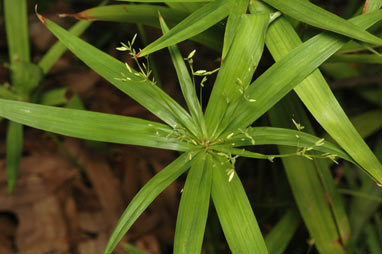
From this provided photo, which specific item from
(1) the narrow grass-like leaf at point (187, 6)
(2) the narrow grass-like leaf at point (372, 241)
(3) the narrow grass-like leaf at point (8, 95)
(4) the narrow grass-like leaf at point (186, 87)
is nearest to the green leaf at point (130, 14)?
(1) the narrow grass-like leaf at point (187, 6)

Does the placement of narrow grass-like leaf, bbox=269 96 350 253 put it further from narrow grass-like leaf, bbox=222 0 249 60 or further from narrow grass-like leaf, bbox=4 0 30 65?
narrow grass-like leaf, bbox=4 0 30 65

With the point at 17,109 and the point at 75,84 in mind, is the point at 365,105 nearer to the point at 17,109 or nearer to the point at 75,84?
the point at 75,84

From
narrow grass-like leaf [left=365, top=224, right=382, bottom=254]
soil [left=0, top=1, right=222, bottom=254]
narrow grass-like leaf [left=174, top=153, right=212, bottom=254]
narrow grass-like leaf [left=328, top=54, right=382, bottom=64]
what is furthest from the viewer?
soil [left=0, top=1, right=222, bottom=254]

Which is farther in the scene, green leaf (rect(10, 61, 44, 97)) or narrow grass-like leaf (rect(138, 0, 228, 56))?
green leaf (rect(10, 61, 44, 97))

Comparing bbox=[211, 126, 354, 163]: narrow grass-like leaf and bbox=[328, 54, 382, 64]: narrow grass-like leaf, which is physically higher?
bbox=[328, 54, 382, 64]: narrow grass-like leaf

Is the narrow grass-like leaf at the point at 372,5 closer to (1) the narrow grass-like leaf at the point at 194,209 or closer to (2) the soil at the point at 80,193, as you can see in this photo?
(1) the narrow grass-like leaf at the point at 194,209

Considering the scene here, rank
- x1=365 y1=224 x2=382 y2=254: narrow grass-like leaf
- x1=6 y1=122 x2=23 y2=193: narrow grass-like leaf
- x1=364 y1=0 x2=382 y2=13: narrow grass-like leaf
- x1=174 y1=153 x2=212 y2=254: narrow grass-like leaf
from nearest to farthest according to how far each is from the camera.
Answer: x1=174 y1=153 x2=212 y2=254: narrow grass-like leaf < x1=364 y1=0 x2=382 y2=13: narrow grass-like leaf < x1=365 y1=224 x2=382 y2=254: narrow grass-like leaf < x1=6 y1=122 x2=23 y2=193: narrow grass-like leaf

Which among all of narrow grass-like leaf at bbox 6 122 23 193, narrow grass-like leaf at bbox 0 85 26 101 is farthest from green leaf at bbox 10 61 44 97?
narrow grass-like leaf at bbox 6 122 23 193

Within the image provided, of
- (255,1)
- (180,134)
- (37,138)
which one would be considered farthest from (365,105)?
(37,138)
